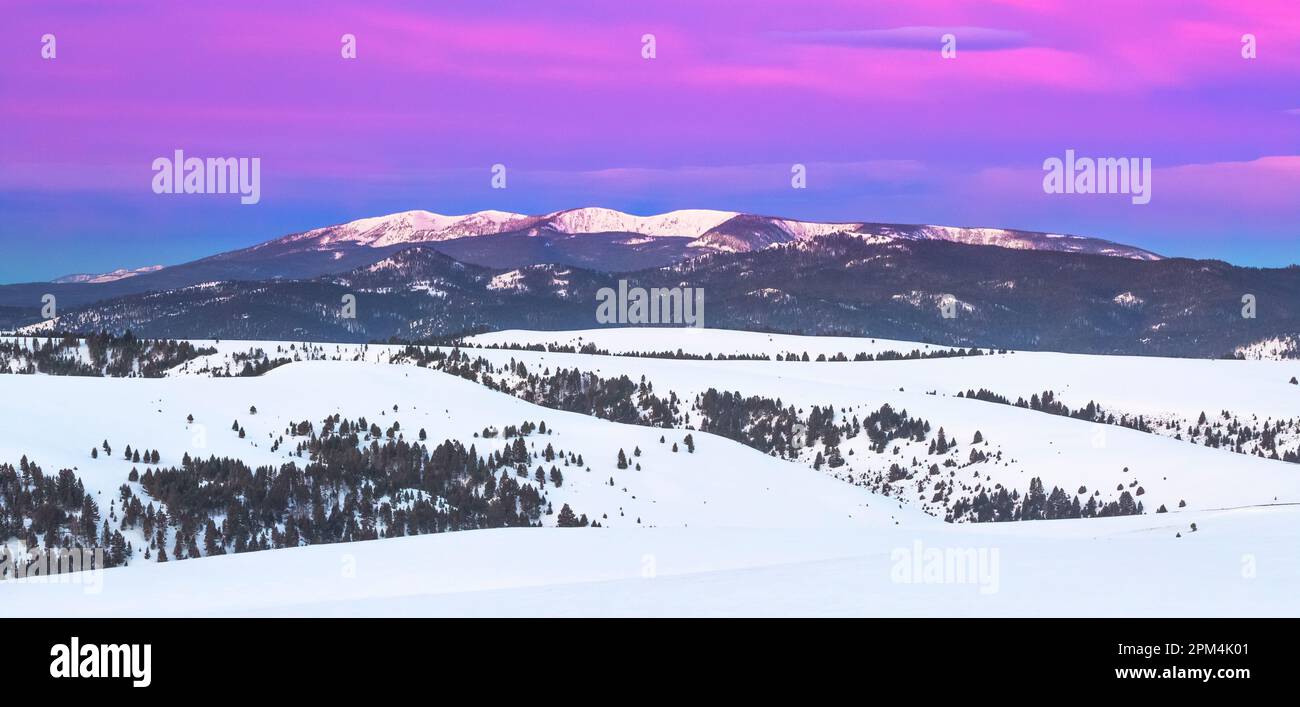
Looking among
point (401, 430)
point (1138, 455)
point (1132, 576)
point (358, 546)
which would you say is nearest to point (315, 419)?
point (401, 430)

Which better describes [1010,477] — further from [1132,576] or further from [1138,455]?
[1132,576]

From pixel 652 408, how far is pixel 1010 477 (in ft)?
243

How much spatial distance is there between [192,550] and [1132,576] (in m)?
72.9

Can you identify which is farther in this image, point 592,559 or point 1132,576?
point 592,559

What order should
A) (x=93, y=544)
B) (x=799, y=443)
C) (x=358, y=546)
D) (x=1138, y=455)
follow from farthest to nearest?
1. (x=799, y=443)
2. (x=1138, y=455)
3. (x=93, y=544)
4. (x=358, y=546)

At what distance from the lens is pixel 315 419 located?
416ft

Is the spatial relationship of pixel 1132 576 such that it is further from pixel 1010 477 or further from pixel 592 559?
pixel 1010 477
